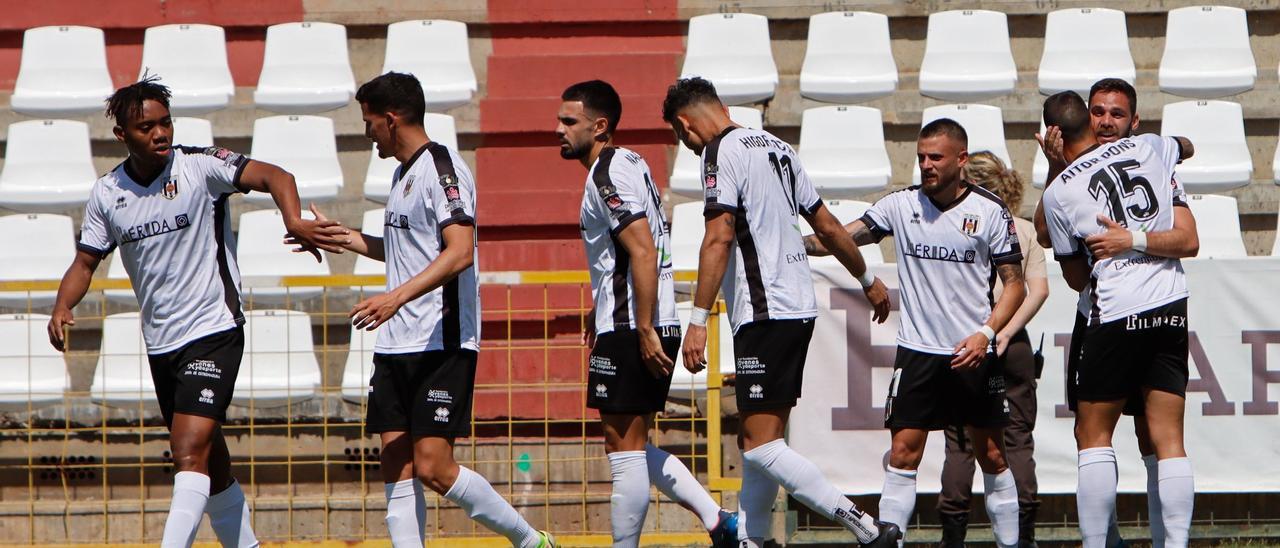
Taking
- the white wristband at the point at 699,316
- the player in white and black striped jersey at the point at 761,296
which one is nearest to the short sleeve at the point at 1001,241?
the player in white and black striped jersey at the point at 761,296

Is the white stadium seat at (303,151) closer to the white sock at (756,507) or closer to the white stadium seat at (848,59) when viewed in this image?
the white stadium seat at (848,59)

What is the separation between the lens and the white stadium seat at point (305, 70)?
1004 centimetres

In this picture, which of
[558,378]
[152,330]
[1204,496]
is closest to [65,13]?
[558,378]

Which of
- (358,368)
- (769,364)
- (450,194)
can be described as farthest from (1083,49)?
(450,194)

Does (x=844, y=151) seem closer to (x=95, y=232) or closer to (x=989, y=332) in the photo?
(x=989, y=332)

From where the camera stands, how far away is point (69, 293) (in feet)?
19.0

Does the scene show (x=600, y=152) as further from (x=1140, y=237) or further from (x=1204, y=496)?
(x=1204, y=496)

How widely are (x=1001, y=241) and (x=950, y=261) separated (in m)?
0.24

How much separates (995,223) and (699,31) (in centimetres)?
467

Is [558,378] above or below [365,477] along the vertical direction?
above

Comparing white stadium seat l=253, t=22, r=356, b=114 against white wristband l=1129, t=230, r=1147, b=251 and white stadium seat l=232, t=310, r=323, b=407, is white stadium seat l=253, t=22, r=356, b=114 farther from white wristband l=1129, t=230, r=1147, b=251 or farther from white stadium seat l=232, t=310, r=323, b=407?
white wristband l=1129, t=230, r=1147, b=251

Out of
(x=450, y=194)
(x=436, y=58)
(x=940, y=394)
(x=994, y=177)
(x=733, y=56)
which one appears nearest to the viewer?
(x=450, y=194)

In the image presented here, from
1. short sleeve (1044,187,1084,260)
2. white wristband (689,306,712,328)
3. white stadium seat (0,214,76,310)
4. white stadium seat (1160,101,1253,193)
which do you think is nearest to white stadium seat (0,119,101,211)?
white stadium seat (0,214,76,310)

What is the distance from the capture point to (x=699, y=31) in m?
10.2
